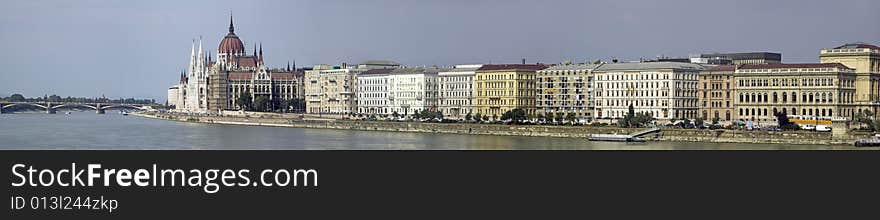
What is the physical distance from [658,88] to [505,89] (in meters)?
12.2

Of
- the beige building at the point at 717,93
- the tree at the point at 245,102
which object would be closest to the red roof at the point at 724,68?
the beige building at the point at 717,93

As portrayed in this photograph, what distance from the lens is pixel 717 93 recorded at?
7188 centimetres

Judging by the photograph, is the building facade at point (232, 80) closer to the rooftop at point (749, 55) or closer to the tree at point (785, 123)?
the rooftop at point (749, 55)

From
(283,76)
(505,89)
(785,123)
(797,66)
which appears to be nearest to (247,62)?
(283,76)

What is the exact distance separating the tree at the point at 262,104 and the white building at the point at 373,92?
15.1 metres

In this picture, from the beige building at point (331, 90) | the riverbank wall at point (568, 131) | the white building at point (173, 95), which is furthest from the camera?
the white building at point (173, 95)

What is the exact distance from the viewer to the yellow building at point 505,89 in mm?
81375

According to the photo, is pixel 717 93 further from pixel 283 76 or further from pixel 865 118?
pixel 283 76

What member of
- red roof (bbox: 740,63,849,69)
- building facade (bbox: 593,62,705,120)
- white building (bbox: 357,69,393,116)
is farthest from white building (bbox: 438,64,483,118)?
red roof (bbox: 740,63,849,69)

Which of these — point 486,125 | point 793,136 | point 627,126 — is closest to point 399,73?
point 486,125

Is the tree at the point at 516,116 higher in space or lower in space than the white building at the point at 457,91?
lower

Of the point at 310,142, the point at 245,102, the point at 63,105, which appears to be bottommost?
the point at 310,142

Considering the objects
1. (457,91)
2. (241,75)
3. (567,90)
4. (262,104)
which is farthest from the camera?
(241,75)

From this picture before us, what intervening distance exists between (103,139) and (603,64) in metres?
28.7
